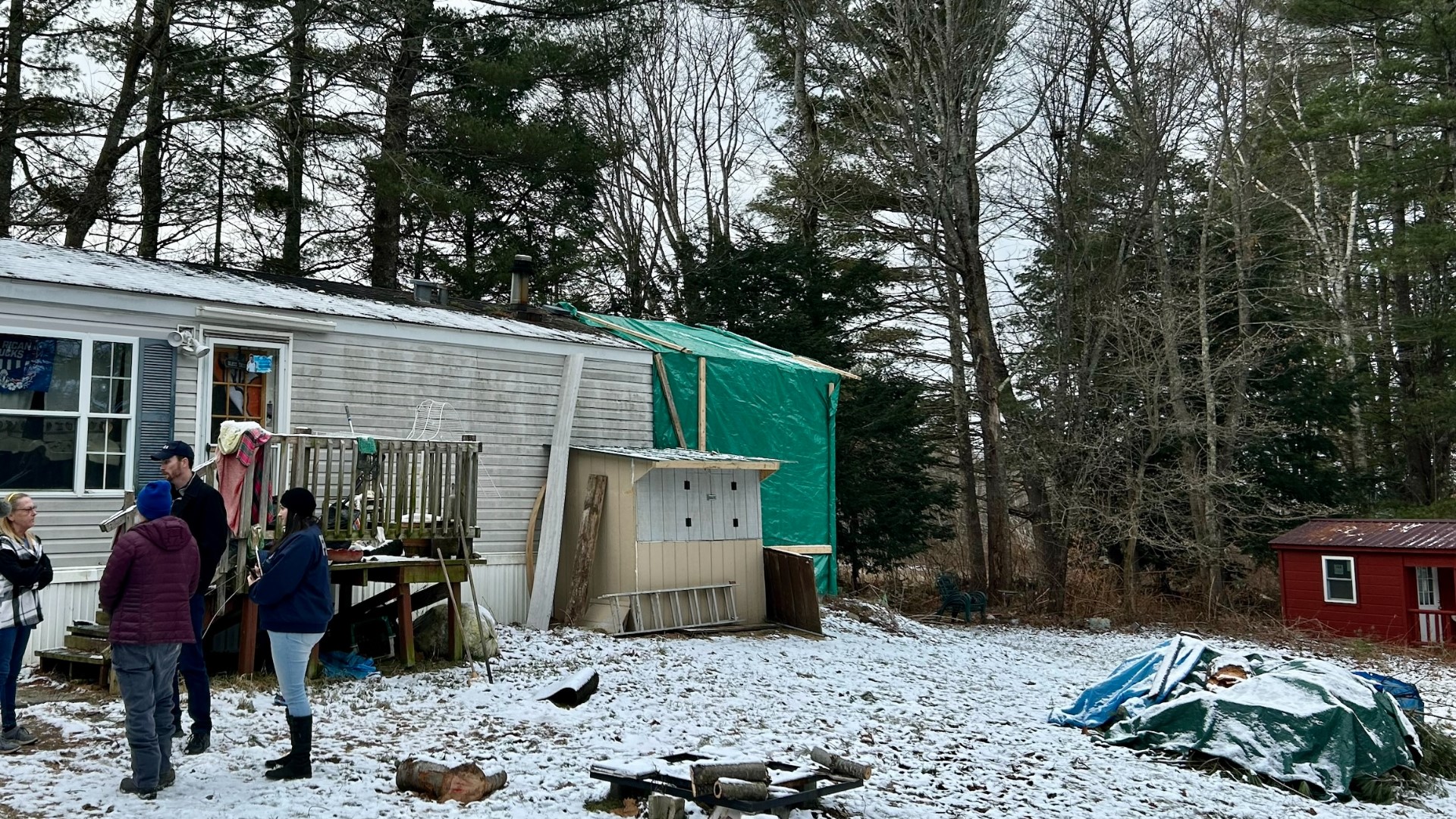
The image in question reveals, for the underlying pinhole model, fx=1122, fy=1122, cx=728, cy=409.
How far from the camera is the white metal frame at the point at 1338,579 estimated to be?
687 inches

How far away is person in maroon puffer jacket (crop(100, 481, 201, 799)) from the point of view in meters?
5.64

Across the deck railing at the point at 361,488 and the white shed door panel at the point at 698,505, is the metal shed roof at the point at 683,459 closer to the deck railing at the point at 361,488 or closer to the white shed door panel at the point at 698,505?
→ the white shed door panel at the point at 698,505

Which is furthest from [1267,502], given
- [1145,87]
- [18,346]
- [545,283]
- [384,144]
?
[18,346]

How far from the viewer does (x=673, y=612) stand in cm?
1302

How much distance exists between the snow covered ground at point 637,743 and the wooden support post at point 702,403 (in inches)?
151

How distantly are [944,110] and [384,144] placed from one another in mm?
9870

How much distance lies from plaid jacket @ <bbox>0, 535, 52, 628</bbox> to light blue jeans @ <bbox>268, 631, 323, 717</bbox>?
5.47 ft

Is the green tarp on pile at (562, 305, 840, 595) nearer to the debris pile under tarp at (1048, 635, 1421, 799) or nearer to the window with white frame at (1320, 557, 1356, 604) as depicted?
the debris pile under tarp at (1048, 635, 1421, 799)

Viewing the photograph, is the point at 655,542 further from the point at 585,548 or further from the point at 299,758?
the point at 299,758

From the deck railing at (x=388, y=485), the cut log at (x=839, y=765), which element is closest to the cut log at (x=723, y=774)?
the cut log at (x=839, y=765)

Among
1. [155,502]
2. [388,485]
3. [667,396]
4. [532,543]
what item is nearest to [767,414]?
[667,396]

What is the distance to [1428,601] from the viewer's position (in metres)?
17.0

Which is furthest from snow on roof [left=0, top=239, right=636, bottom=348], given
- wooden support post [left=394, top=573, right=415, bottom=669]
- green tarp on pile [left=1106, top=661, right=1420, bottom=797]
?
green tarp on pile [left=1106, top=661, right=1420, bottom=797]

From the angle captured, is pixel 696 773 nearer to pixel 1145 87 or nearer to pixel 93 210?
pixel 93 210
